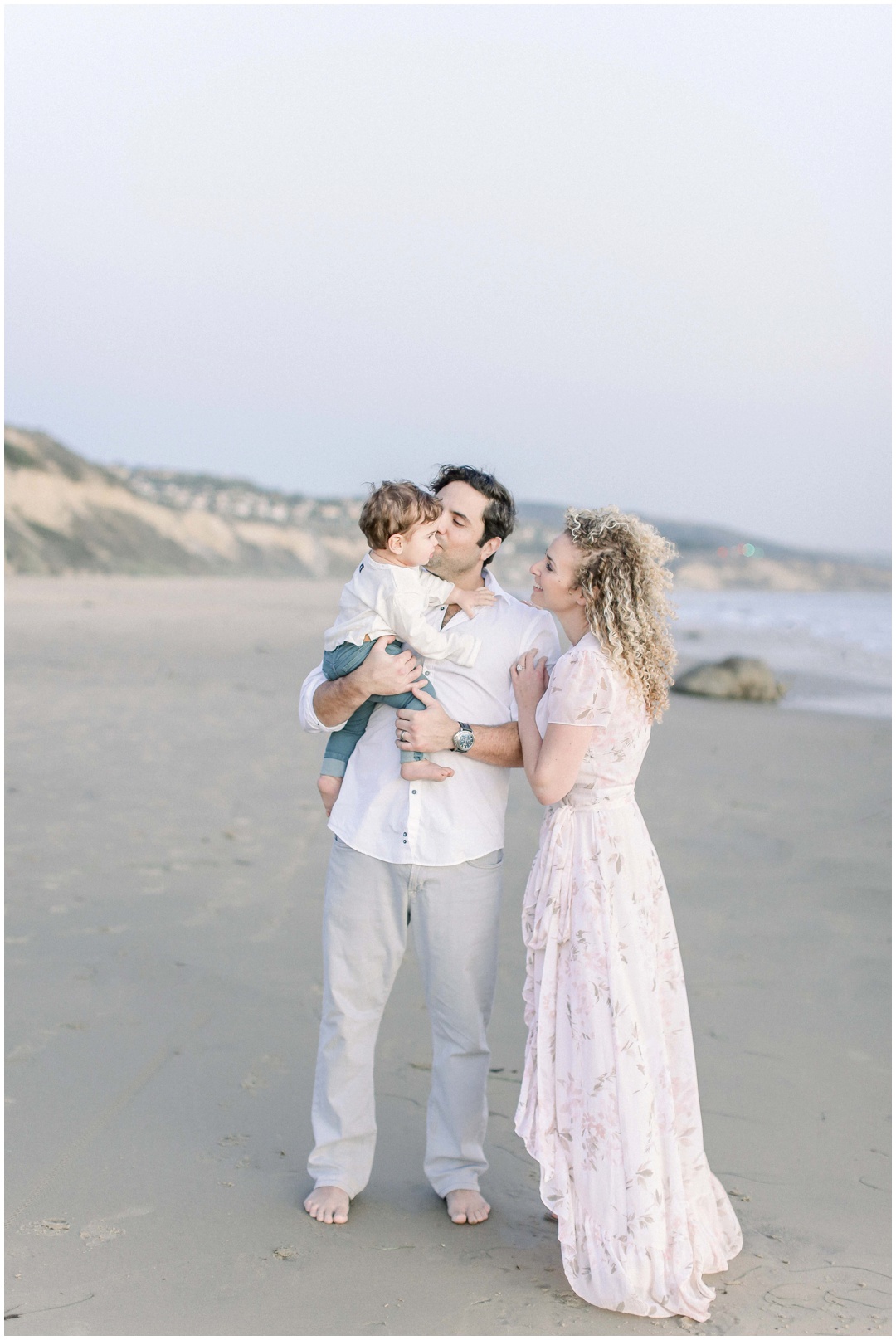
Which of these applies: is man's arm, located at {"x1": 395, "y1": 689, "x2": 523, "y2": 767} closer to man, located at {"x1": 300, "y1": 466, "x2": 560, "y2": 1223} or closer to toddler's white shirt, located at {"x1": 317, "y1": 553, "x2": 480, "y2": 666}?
man, located at {"x1": 300, "y1": 466, "x2": 560, "y2": 1223}

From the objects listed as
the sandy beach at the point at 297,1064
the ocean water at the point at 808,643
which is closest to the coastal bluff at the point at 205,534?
the ocean water at the point at 808,643

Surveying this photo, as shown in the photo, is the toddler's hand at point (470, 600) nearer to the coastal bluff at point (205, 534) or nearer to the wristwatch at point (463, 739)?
the wristwatch at point (463, 739)

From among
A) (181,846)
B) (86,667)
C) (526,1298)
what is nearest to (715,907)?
(181,846)

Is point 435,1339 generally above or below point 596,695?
below

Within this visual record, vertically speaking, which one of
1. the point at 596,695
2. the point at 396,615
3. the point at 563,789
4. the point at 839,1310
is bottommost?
the point at 839,1310

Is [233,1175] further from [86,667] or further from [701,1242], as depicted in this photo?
[86,667]

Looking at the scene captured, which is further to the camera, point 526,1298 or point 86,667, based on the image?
point 86,667

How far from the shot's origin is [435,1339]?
2.55m

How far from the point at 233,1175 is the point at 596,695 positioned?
5.76 feet

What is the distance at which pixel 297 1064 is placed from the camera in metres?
4.00

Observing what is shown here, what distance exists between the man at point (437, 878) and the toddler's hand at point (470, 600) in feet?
0.08

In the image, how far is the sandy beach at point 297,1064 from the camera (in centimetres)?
273

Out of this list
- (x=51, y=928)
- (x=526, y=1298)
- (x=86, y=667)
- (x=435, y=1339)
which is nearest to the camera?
(x=435, y=1339)

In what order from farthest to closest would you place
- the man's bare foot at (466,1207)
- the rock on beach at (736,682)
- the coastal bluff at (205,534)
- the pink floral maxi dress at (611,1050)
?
the coastal bluff at (205,534), the rock on beach at (736,682), the man's bare foot at (466,1207), the pink floral maxi dress at (611,1050)
